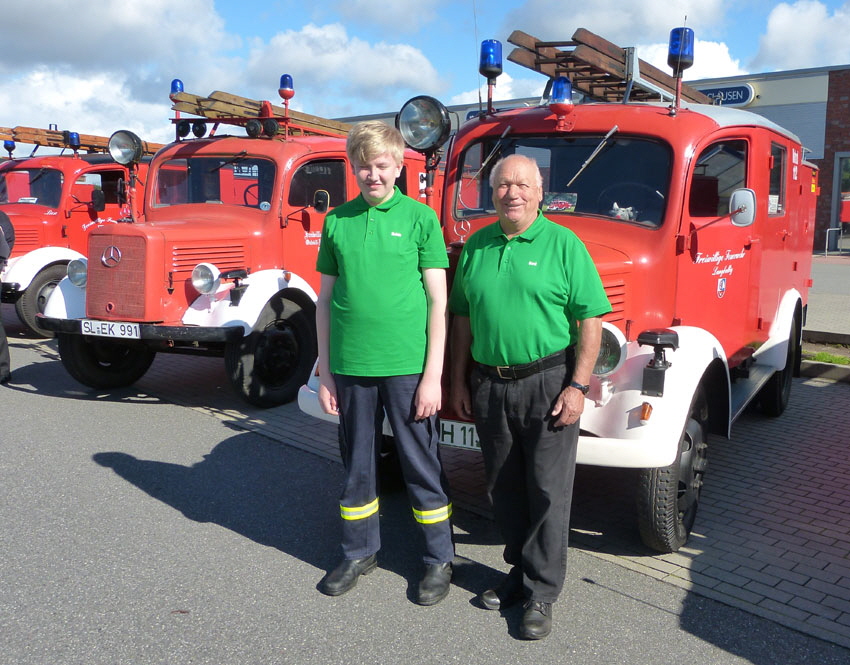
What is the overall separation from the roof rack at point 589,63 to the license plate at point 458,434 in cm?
249

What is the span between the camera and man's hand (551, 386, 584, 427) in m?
3.13

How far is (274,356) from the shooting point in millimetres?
6938

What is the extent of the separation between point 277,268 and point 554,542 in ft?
15.4

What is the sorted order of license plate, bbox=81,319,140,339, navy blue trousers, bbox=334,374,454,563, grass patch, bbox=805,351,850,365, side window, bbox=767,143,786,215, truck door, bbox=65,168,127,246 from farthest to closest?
truck door, bbox=65,168,127,246, grass patch, bbox=805,351,850,365, license plate, bbox=81,319,140,339, side window, bbox=767,143,786,215, navy blue trousers, bbox=334,374,454,563

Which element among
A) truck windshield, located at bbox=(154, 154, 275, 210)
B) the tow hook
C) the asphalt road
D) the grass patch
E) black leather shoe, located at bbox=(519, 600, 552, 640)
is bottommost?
the asphalt road

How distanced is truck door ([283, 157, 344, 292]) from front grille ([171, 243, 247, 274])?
0.47 m

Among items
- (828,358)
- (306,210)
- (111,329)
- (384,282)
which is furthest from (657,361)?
(828,358)

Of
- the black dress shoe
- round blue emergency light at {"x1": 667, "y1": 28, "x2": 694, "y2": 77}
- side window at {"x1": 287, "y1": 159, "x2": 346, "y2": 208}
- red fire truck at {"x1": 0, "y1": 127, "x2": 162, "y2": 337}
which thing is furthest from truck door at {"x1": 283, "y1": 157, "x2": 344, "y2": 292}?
the black dress shoe

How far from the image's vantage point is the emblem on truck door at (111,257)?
261 inches

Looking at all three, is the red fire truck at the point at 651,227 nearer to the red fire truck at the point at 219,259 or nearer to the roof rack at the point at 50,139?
the red fire truck at the point at 219,259

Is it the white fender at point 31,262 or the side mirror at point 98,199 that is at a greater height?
the side mirror at point 98,199

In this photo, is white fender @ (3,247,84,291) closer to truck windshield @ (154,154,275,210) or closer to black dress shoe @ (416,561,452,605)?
truck windshield @ (154,154,275,210)

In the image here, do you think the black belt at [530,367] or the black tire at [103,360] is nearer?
the black belt at [530,367]

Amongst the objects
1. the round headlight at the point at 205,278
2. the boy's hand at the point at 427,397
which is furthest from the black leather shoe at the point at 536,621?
the round headlight at the point at 205,278
